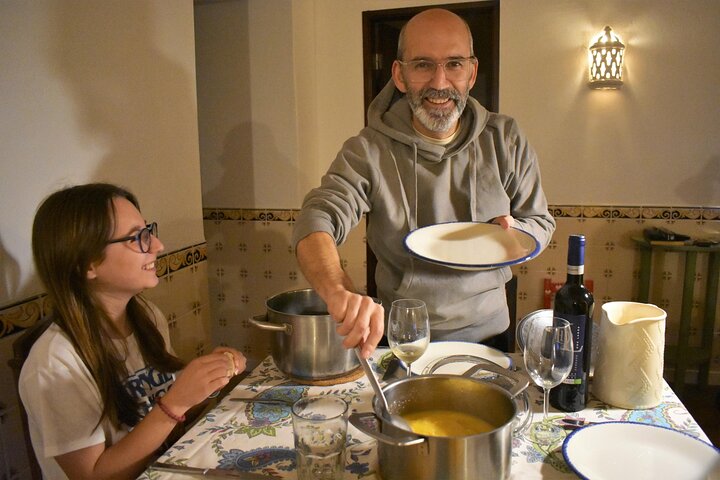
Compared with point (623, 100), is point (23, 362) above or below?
below

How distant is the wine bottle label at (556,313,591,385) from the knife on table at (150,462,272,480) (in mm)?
616

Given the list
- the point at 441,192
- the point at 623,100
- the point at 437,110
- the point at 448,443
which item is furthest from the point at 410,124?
the point at 623,100

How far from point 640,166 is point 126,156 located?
2.56m

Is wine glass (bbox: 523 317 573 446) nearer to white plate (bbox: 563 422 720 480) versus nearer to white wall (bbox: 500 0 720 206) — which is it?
white plate (bbox: 563 422 720 480)

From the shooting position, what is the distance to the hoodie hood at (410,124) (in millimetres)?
1571

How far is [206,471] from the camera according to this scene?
883 mm

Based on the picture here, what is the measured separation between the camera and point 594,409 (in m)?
1.09

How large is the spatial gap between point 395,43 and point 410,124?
1.92 m

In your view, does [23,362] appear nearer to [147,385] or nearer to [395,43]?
[147,385]

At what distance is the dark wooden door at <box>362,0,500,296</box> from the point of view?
3.03 m

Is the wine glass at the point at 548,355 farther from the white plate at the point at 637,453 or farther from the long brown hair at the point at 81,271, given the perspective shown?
the long brown hair at the point at 81,271

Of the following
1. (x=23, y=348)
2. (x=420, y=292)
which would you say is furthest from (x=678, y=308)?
(x=23, y=348)

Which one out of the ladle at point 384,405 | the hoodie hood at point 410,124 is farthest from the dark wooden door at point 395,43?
the ladle at point 384,405

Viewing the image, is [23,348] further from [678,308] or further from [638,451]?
[678,308]
